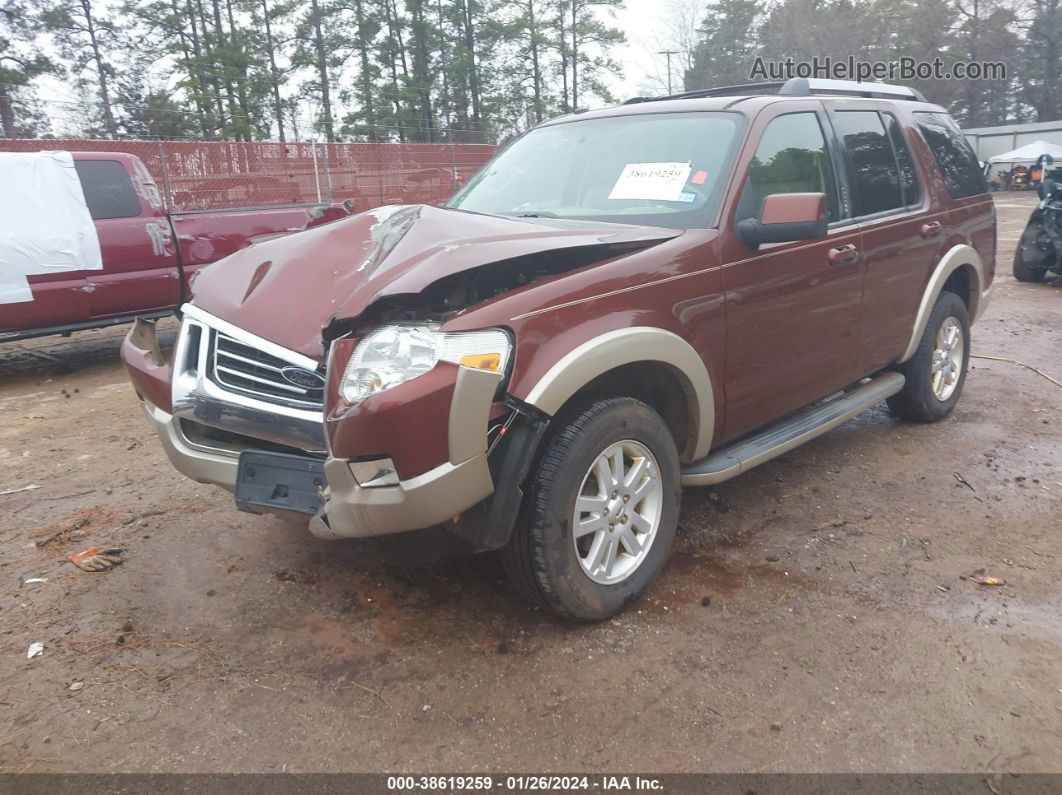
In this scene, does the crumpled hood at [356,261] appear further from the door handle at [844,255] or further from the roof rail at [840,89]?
the roof rail at [840,89]

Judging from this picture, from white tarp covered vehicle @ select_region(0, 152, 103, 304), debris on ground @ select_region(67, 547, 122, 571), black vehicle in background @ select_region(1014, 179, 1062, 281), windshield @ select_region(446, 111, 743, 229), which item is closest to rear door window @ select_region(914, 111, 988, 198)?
windshield @ select_region(446, 111, 743, 229)

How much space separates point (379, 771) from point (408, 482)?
2.66 feet

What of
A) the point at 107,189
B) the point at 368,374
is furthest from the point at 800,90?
the point at 107,189

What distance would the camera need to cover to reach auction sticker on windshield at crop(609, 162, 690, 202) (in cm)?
336

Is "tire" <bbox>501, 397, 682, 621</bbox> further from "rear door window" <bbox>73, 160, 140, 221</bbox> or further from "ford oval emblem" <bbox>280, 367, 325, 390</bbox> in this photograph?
"rear door window" <bbox>73, 160, 140, 221</bbox>

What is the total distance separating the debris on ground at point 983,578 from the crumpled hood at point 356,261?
1.85m

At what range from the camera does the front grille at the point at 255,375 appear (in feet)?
8.96

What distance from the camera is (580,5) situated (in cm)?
3519

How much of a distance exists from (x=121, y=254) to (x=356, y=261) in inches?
200

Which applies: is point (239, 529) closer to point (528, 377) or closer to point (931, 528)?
point (528, 377)

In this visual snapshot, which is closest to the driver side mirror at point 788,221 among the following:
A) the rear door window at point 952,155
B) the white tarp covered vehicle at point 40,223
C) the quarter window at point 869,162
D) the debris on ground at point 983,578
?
the quarter window at point 869,162

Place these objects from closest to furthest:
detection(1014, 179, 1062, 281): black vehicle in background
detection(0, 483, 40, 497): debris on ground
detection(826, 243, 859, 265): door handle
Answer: detection(826, 243, 859, 265): door handle, detection(0, 483, 40, 497): debris on ground, detection(1014, 179, 1062, 281): black vehicle in background

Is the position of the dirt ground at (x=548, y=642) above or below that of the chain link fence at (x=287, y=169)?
below

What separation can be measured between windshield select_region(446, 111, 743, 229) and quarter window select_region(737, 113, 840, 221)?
0.47ft
